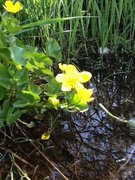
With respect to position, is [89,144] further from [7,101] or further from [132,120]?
[7,101]

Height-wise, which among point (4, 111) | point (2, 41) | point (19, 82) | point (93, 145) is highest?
point (2, 41)

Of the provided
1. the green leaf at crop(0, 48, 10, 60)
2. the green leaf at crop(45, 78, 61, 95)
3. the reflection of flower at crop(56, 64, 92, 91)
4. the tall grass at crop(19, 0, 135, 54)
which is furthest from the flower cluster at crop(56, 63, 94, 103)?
the tall grass at crop(19, 0, 135, 54)

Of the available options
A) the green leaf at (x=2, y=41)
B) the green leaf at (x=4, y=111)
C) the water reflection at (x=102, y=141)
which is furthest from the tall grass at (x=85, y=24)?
the green leaf at (x=4, y=111)

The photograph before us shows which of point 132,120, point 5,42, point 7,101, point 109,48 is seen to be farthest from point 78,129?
point 109,48

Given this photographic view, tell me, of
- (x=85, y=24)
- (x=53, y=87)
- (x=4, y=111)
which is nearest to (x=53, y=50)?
(x=53, y=87)

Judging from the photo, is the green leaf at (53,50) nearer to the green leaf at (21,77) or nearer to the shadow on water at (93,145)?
the green leaf at (21,77)

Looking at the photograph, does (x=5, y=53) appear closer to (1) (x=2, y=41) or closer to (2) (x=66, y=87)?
(1) (x=2, y=41)
